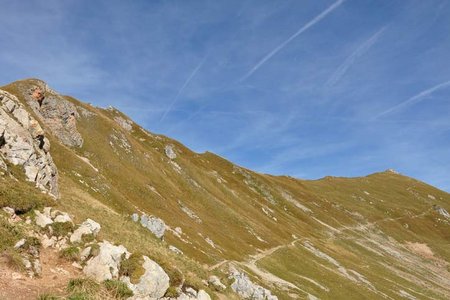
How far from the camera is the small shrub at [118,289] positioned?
21.2 metres

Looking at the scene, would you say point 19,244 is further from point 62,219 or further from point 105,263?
point 105,263

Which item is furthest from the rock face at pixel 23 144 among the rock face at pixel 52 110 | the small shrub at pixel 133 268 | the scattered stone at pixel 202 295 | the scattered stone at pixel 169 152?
the scattered stone at pixel 169 152

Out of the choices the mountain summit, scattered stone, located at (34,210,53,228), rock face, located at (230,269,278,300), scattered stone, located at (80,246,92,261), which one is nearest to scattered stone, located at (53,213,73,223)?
the mountain summit

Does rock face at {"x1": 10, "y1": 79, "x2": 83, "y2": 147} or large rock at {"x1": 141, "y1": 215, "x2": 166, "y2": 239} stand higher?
rock face at {"x1": 10, "y1": 79, "x2": 83, "y2": 147}

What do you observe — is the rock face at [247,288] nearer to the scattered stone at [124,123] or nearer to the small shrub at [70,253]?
the small shrub at [70,253]

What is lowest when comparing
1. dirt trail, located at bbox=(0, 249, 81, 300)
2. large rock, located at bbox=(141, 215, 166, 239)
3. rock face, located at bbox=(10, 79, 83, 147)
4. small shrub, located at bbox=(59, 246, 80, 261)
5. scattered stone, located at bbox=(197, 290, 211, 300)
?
dirt trail, located at bbox=(0, 249, 81, 300)

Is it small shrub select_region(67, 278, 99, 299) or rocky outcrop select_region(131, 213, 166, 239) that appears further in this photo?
rocky outcrop select_region(131, 213, 166, 239)

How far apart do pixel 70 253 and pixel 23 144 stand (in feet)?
63.0

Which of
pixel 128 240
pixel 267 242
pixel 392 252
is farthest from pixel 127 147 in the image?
pixel 392 252

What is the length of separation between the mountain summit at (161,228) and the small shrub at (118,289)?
127 mm

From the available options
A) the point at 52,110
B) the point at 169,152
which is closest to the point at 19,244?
the point at 52,110

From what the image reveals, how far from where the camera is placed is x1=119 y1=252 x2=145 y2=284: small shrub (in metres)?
24.3

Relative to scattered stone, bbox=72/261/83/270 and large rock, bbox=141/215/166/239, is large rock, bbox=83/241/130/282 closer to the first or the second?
scattered stone, bbox=72/261/83/270

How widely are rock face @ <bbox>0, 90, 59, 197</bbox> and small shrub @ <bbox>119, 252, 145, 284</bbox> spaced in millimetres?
13081
